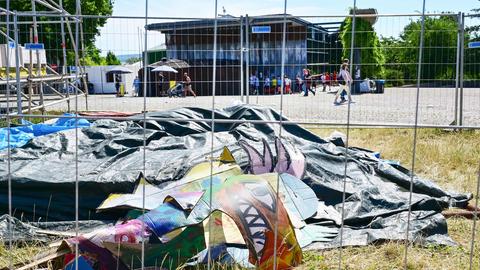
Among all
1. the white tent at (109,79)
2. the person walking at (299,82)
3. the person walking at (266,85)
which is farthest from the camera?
the white tent at (109,79)

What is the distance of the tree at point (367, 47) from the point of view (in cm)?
809

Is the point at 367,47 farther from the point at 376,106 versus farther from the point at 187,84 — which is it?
the point at 187,84

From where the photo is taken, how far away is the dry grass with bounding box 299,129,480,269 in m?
3.16

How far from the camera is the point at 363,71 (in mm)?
8914

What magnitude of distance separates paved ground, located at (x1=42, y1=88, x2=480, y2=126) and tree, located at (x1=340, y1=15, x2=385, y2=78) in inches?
38.5

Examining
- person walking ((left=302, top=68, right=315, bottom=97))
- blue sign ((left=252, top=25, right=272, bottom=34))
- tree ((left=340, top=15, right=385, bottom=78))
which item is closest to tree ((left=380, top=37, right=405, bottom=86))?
Answer: tree ((left=340, top=15, right=385, bottom=78))

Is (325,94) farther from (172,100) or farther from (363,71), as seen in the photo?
(172,100)

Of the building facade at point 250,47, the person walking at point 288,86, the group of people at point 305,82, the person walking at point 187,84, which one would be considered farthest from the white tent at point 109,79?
the person walking at point 288,86

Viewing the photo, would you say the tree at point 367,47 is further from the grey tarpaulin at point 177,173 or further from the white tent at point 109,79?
the white tent at point 109,79

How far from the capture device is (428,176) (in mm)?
5605

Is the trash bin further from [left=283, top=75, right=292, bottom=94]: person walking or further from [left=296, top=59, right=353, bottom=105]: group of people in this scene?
[left=283, top=75, right=292, bottom=94]: person walking

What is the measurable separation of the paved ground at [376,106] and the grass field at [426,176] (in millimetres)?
1319

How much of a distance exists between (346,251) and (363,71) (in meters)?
6.08

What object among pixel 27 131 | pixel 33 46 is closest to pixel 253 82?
pixel 33 46
